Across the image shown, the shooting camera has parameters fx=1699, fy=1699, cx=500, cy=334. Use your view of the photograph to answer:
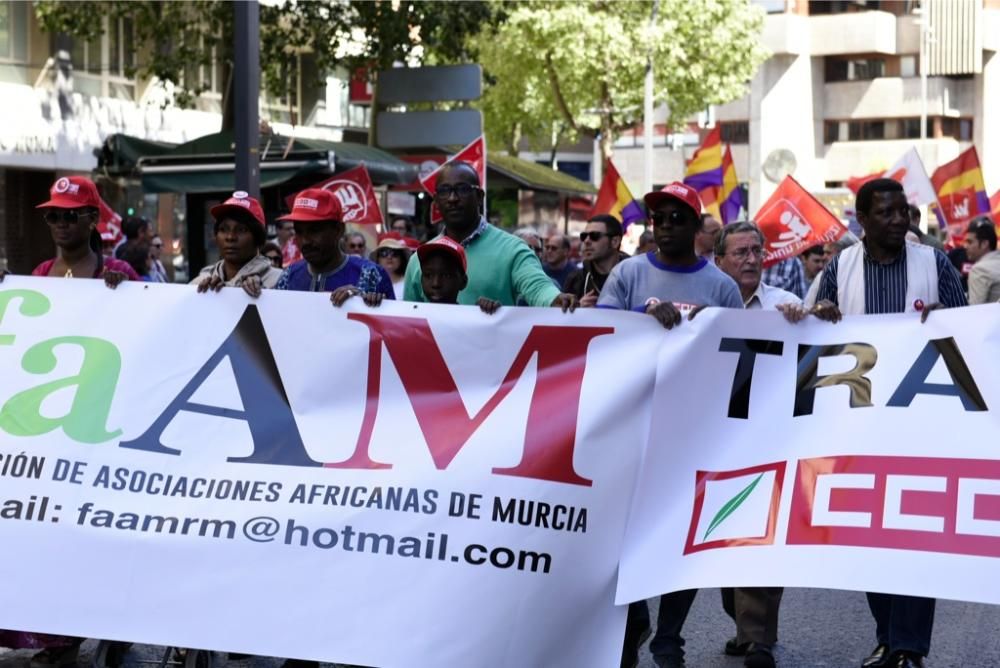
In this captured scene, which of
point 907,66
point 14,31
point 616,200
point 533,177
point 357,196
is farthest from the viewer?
point 907,66

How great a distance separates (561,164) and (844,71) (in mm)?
15172

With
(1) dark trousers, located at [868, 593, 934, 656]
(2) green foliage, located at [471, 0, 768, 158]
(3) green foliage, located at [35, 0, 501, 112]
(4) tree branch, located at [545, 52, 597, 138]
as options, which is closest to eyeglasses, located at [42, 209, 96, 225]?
(1) dark trousers, located at [868, 593, 934, 656]

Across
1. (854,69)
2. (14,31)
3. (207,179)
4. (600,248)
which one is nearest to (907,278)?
(600,248)

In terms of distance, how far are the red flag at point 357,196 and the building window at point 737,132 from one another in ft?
153

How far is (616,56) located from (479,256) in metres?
34.8

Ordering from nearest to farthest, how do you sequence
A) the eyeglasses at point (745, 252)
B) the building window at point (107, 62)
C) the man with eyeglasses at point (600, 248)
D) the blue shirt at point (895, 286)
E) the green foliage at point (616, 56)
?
the blue shirt at point (895, 286) < the eyeglasses at point (745, 252) < the man with eyeglasses at point (600, 248) < the building window at point (107, 62) < the green foliage at point (616, 56)

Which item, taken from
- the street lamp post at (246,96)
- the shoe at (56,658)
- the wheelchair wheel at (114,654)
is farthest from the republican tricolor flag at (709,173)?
the shoe at (56,658)

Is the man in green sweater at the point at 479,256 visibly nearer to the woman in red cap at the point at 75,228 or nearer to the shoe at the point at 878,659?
the woman in red cap at the point at 75,228

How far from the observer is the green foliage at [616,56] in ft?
133

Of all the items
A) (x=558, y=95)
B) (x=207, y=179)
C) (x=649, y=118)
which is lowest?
(x=207, y=179)

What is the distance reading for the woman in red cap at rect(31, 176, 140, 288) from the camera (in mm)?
6840

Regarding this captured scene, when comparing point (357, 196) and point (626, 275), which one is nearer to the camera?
point (626, 275)

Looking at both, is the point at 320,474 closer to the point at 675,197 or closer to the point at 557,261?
the point at 675,197

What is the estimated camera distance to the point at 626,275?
6434 millimetres
